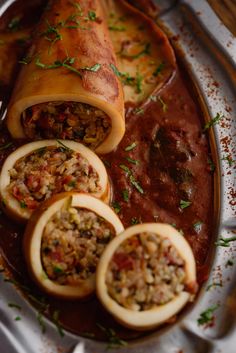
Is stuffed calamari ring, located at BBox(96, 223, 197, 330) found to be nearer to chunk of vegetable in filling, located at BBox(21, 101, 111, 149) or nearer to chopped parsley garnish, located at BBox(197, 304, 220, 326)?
chopped parsley garnish, located at BBox(197, 304, 220, 326)

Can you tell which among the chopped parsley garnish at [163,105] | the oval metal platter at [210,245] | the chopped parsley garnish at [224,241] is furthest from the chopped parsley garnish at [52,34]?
the chopped parsley garnish at [224,241]

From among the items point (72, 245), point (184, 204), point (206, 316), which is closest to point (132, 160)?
point (184, 204)

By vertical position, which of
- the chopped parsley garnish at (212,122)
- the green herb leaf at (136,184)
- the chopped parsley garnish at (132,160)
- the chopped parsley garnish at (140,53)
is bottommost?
the green herb leaf at (136,184)

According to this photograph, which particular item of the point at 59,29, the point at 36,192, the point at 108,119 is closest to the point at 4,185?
the point at 36,192

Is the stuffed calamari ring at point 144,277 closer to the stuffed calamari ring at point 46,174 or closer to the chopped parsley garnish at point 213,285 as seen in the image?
the chopped parsley garnish at point 213,285

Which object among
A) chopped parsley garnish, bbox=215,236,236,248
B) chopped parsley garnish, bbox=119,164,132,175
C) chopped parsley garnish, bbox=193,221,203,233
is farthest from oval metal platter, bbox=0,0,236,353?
chopped parsley garnish, bbox=119,164,132,175
